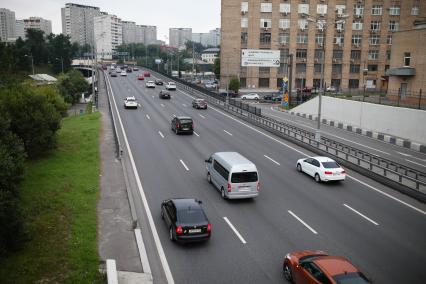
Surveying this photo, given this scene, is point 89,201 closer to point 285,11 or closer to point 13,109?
point 13,109

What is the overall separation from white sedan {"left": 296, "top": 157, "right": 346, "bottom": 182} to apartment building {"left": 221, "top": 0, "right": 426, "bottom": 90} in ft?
221

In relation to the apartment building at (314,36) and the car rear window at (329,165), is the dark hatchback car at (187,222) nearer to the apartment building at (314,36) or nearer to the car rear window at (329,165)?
the car rear window at (329,165)

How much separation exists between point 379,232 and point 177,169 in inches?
505

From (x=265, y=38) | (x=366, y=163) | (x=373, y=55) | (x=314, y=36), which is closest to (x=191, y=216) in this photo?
(x=366, y=163)

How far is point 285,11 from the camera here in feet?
300

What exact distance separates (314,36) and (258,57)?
21495 mm

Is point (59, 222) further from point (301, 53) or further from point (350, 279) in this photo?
point (301, 53)

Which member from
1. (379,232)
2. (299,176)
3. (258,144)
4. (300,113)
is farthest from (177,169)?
(300,113)

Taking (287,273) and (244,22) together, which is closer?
(287,273)

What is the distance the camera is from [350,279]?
440 inches

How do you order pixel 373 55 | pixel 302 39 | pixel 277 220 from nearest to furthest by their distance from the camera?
pixel 277 220 < pixel 302 39 < pixel 373 55

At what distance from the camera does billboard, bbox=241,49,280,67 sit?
256 feet

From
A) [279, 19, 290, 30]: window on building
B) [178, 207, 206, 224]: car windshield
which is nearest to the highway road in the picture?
[178, 207, 206, 224]: car windshield

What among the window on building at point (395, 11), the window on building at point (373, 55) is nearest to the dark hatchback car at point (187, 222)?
Result: the window on building at point (373, 55)
